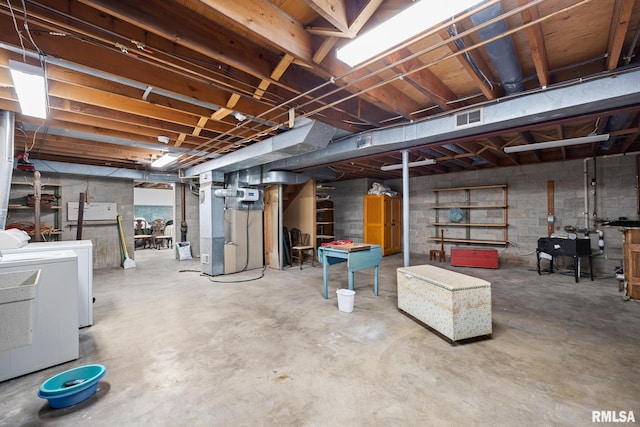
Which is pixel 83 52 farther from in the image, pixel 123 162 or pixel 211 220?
pixel 123 162

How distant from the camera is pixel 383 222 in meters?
7.54

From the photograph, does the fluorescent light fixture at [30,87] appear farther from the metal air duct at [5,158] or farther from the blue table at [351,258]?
the blue table at [351,258]

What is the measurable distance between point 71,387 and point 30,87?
2532 millimetres

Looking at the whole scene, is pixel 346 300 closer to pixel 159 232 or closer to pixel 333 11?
pixel 333 11

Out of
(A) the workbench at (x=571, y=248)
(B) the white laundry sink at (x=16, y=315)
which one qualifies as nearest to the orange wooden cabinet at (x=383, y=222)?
(A) the workbench at (x=571, y=248)

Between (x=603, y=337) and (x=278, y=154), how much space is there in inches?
169

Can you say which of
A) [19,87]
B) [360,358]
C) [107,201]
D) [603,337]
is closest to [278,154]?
[19,87]

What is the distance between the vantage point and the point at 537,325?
298 centimetres

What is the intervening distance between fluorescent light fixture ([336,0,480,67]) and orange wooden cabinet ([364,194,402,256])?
5.91 metres

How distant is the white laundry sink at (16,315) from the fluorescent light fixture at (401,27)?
243cm

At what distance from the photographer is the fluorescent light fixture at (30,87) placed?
2.18m

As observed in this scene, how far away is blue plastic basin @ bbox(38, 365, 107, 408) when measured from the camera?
1.73 meters

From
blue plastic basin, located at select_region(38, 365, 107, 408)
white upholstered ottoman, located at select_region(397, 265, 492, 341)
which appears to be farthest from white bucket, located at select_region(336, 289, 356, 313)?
blue plastic basin, located at select_region(38, 365, 107, 408)

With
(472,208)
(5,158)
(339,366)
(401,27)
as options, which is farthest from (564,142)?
(5,158)
